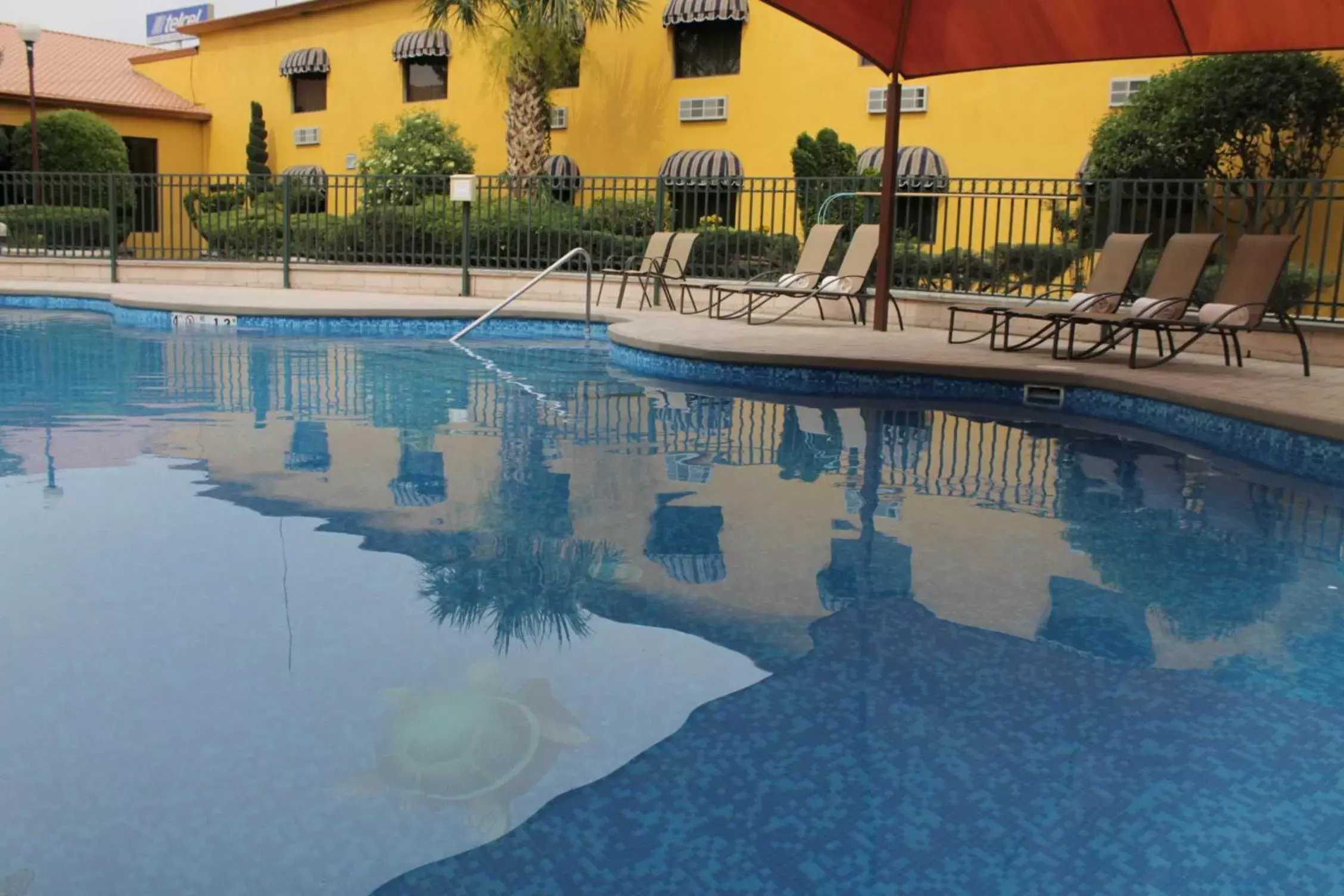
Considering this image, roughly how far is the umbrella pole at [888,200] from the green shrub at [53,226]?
39.9ft

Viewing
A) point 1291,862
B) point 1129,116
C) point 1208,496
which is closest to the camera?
point 1291,862

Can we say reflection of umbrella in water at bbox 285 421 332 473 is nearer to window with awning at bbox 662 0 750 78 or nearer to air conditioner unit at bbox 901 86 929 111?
air conditioner unit at bbox 901 86 929 111

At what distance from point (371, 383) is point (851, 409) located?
3.40 metres

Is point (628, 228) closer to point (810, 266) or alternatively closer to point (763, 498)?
point (810, 266)

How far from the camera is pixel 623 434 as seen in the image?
6727 millimetres

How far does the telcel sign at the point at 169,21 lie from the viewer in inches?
2352

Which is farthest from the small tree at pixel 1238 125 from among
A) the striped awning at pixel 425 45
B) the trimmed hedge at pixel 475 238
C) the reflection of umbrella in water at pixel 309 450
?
the striped awning at pixel 425 45

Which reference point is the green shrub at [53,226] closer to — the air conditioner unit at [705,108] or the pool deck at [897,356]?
the pool deck at [897,356]

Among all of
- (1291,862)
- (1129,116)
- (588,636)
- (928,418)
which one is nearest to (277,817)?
(588,636)

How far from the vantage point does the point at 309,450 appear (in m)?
6.06

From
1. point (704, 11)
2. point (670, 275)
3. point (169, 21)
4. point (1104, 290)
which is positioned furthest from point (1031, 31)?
point (169, 21)

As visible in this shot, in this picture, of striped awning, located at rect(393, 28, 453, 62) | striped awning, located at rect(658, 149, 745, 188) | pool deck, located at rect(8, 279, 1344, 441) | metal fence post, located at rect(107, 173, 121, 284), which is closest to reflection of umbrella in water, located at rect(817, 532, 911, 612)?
pool deck, located at rect(8, 279, 1344, 441)

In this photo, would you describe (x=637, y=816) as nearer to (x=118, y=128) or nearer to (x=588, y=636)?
(x=588, y=636)

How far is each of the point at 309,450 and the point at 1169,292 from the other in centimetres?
605
